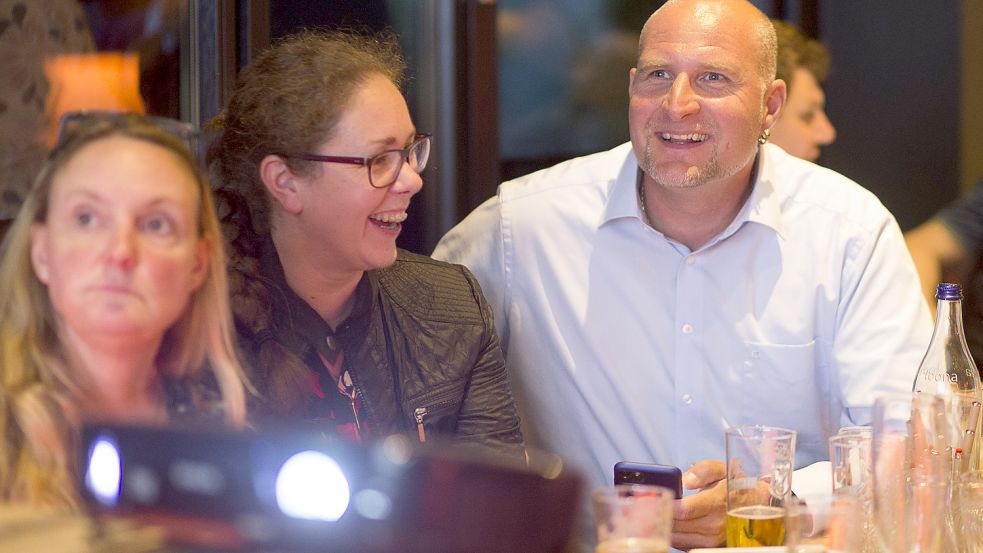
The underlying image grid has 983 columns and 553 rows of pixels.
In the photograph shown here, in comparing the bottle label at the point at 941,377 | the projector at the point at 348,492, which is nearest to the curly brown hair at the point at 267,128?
the projector at the point at 348,492

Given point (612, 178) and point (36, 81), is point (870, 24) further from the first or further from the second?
point (36, 81)

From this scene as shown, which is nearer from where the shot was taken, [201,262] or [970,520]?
[201,262]

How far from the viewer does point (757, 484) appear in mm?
1409

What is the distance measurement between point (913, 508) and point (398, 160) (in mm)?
803

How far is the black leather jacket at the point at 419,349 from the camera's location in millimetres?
1526

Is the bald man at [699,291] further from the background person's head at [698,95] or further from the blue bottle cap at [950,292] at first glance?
the blue bottle cap at [950,292]

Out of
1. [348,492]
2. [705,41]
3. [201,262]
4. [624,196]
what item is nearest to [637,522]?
[348,492]

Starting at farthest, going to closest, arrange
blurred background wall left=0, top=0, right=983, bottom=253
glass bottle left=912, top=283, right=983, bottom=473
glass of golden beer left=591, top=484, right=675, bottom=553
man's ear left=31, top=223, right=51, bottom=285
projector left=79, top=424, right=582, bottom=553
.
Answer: glass bottle left=912, top=283, right=983, bottom=473 < blurred background wall left=0, top=0, right=983, bottom=253 < glass of golden beer left=591, top=484, right=675, bottom=553 < man's ear left=31, top=223, right=51, bottom=285 < projector left=79, top=424, right=582, bottom=553

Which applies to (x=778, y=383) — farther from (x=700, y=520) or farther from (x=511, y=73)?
(x=511, y=73)

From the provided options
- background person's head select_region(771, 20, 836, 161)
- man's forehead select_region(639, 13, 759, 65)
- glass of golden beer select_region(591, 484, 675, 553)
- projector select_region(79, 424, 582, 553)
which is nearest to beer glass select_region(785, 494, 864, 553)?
glass of golden beer select_region(591, 484, 675, 553)

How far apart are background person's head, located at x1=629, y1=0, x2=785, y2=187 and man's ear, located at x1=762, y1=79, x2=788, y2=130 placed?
92mm

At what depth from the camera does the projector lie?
847mm

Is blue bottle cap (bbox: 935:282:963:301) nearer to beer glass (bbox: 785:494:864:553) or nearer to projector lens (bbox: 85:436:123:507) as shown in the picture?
beer glass (bbox: 785:494:864:553)

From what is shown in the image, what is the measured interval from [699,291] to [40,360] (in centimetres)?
137
